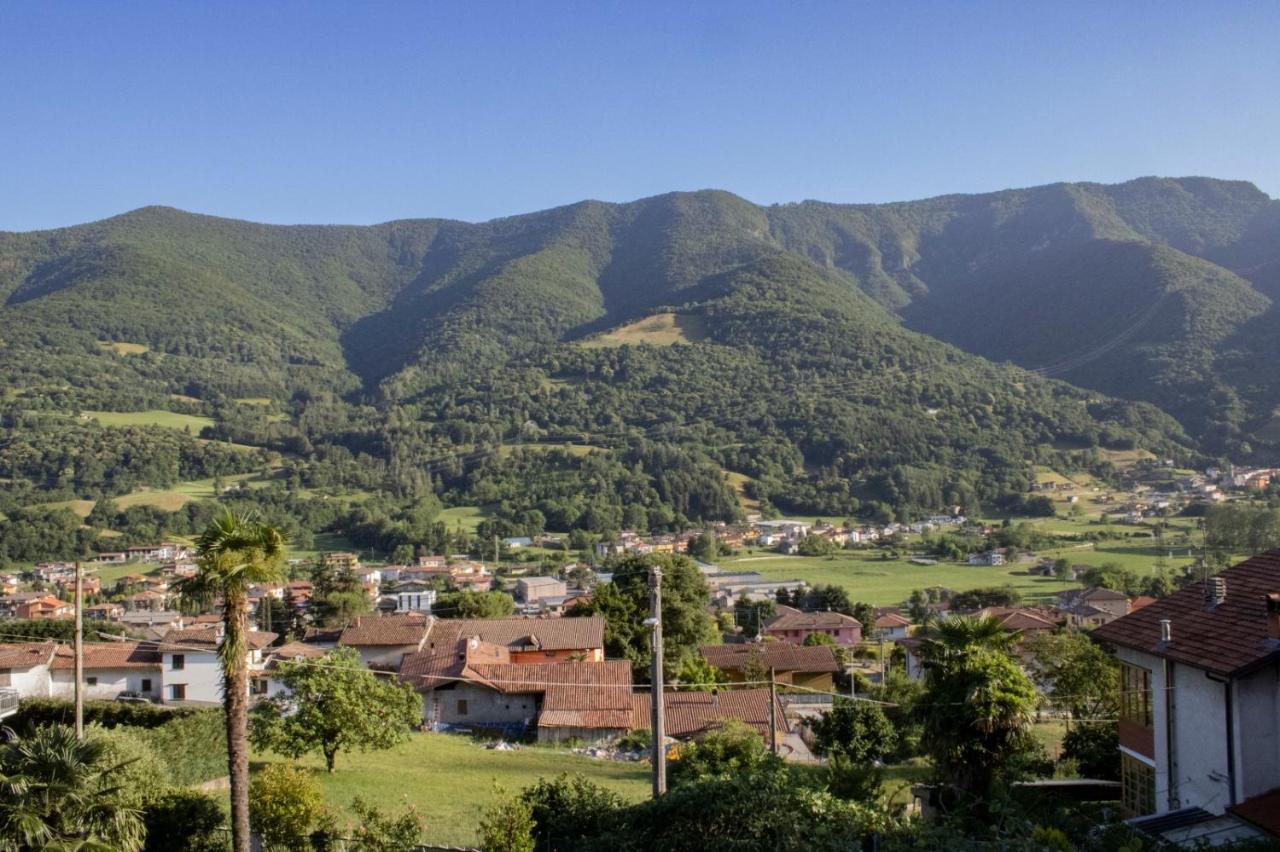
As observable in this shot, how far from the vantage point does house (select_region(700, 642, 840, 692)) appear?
4038 cm

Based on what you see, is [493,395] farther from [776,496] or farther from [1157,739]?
[1157,739]

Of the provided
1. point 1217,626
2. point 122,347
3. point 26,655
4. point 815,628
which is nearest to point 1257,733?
point 1217,626

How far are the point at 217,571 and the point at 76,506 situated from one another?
107474 mm

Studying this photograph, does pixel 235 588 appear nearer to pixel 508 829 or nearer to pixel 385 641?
pixel 508 829

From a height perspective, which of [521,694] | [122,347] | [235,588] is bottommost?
[521,694]

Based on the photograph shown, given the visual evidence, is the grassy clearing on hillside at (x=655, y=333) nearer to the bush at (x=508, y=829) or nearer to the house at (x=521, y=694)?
the house at (x=521, y=694)

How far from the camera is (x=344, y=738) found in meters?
22.9

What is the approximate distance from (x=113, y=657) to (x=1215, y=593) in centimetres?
3545

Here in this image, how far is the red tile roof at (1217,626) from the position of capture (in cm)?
1197

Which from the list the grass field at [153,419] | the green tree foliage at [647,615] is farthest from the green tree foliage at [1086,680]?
the grass field at [153,419]

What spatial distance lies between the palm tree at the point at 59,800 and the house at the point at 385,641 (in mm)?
25817

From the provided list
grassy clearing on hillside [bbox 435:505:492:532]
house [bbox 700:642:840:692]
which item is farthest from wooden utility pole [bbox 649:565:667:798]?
grassy clearing on hillside [bbox 435:505:492:532]

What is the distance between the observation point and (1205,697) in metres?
12.6

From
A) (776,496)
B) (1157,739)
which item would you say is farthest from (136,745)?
(776,496)
